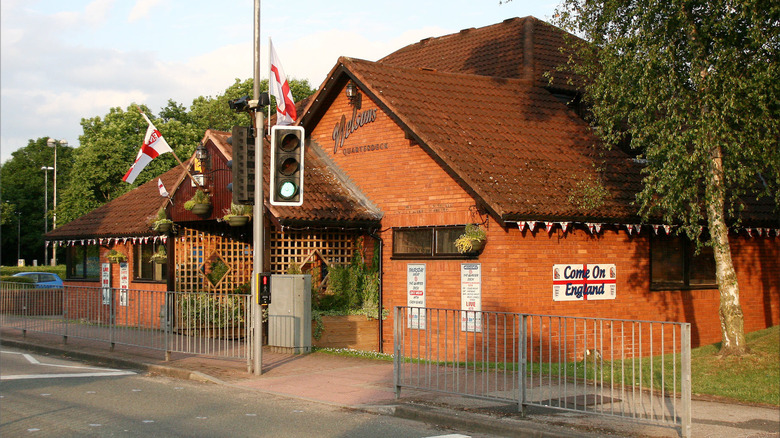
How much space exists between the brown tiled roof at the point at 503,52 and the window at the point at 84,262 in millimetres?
11335

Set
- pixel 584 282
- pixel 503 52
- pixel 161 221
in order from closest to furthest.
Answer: pixel 584 282 → pixel 161 221 → pixel 503 52

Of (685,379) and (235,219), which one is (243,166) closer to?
(235,219)

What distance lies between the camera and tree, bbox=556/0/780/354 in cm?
1282

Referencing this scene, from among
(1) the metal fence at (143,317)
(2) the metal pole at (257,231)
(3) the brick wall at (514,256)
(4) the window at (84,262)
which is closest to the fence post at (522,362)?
(2) the metal pole at (257,231)

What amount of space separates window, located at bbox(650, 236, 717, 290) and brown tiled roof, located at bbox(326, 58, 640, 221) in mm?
1501

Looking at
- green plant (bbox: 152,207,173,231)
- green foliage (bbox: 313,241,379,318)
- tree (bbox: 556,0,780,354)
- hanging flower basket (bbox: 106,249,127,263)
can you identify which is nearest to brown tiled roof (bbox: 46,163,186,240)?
hanging flower basket (bbox: 106,249,127,263)

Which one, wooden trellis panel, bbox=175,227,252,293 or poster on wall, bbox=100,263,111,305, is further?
poster on wall, bbox=100,263,111,305

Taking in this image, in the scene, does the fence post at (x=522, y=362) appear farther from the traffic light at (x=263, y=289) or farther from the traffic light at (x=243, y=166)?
the traffic light at (x=243, y=166)

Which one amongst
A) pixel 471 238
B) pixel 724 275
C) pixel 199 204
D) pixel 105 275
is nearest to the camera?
pixel 724 275

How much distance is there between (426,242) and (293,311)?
2.95 meters

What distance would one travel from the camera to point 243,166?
13.6 m

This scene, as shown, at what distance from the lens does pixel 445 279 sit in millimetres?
16469

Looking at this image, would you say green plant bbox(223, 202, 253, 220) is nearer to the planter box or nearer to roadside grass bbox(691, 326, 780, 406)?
the planter box

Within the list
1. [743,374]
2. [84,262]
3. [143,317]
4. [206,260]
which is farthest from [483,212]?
[84,262]
